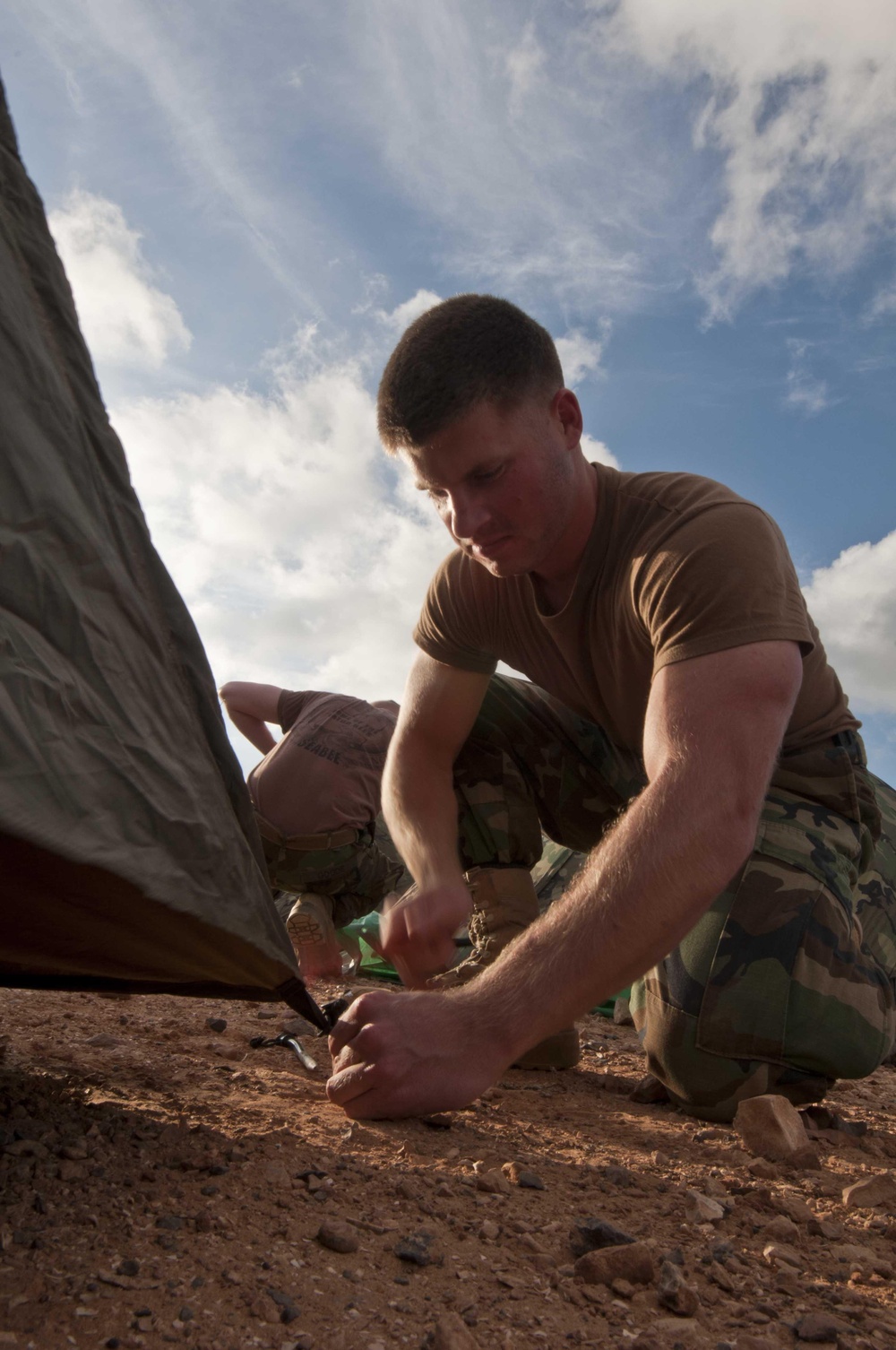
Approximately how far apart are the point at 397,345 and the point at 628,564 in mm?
691

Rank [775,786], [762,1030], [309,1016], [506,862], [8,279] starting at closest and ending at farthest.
→ [8,279]
[309,1016]
[762,1030]
[775,786]
[506,862]

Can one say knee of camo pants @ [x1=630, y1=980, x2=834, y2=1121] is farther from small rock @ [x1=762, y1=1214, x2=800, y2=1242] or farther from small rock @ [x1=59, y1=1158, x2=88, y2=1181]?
small rock @ [x1=59, y1=1158, x2=88, y2=1181]

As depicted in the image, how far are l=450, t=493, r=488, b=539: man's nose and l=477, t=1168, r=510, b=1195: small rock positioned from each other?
3.95ft

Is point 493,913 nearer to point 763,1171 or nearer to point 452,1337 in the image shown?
point 763,1171

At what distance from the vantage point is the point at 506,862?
8.28ft

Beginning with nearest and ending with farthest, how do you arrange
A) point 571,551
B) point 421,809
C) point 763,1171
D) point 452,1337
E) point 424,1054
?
point 452,1337, point 424,1054, point 763,1171, point 571,551, point 421,809

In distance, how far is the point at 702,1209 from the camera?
1.31m

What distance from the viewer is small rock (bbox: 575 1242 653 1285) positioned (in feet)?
3.62

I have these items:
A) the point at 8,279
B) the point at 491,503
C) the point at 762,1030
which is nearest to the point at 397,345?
the point at 491,503

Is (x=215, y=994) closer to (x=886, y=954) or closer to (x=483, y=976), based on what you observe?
(x=483, y=976)

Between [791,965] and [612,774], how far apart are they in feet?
2.52

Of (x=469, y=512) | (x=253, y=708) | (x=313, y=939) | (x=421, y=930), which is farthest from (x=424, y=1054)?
(x=253, y=708)

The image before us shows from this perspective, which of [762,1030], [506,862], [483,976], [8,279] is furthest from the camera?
[506,862]

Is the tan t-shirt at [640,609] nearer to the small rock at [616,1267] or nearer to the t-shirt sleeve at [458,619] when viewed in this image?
the t-shirt sleeve at [458,619]
